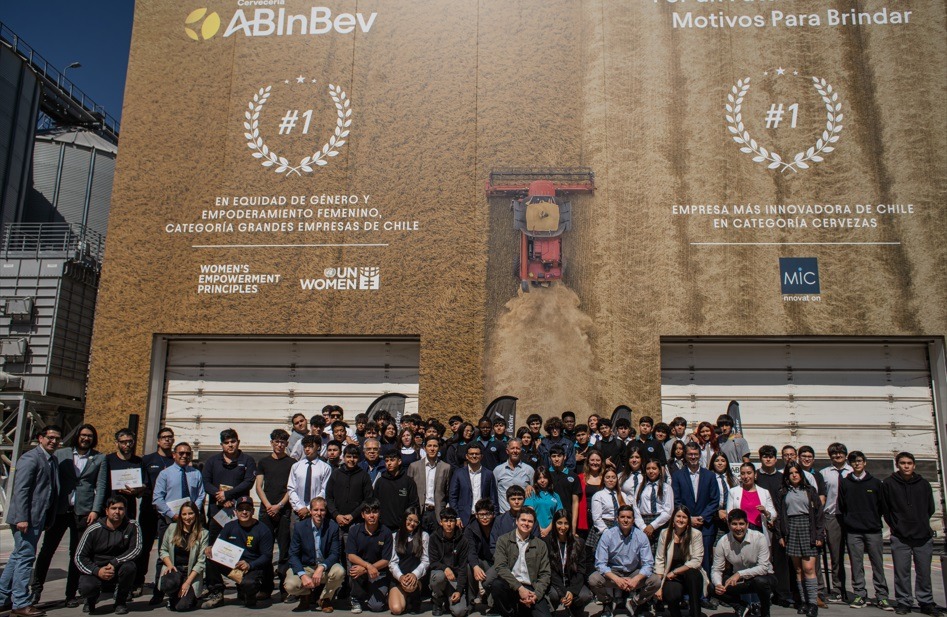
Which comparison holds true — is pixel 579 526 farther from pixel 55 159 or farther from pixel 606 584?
pixel 55 159

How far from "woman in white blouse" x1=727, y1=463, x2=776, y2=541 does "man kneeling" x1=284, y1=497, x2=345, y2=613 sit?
4.49 meters

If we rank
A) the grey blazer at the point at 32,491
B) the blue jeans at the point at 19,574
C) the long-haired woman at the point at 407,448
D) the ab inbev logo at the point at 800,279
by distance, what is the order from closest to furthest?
1. the blue jeans at the point at 19,574
2. the grey blazer at the point at 32,491
3. the long-haired woman at the point at 407,448
4. the ab inbev logo at the point at 800,279

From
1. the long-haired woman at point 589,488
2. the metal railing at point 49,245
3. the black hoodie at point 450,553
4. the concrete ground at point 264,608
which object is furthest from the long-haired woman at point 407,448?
the metal railing at point 49,245

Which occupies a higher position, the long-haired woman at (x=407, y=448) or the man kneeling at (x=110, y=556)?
the long-haired woman at (x=407, y=448)

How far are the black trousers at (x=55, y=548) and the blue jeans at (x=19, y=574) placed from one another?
0.50 meters

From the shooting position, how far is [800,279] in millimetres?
13484

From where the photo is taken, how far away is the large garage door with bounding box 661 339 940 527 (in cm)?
1366

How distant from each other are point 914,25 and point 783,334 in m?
6.47

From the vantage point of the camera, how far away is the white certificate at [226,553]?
8172 millimetres

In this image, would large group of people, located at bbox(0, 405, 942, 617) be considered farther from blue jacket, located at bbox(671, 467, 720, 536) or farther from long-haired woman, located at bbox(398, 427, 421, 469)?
long-haired woman, located at bbox(398, 427, 421, 469)

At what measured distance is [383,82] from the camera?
1475 centimetres

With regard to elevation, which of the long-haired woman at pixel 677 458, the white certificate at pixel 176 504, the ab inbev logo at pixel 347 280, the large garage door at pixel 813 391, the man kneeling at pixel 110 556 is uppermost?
the ab inbev logo at pixel 347 280

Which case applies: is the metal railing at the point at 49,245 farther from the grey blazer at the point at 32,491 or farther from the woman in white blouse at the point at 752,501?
the woman in white blouse at the point at 752,501

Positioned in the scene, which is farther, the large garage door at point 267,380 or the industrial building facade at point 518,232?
the large garage door at point 267,380
